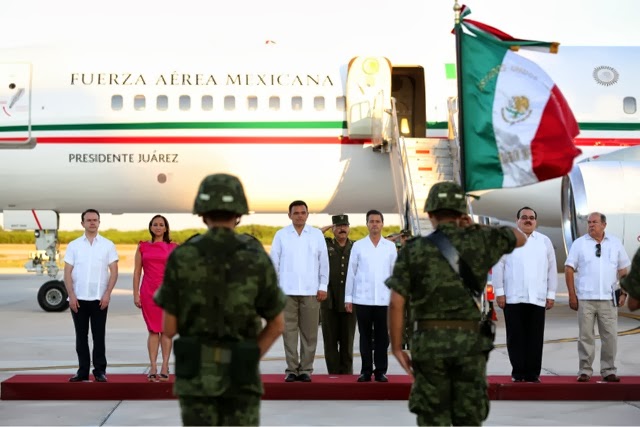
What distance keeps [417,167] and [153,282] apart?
7.66 m

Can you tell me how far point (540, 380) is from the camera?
1036 cm

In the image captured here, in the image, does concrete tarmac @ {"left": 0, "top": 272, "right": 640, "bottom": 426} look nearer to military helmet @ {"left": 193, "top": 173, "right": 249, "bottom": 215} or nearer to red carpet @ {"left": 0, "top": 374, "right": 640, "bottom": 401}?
red carpet @ {"left": 0, "top": 374, "right": 640, "bottom": 401}

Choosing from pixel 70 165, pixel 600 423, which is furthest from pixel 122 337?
pixel 600 423

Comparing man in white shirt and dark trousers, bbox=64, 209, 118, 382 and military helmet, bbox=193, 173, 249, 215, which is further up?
military helmet, bbox=193, 173, 249, 215

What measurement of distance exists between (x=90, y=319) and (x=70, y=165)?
8408mm

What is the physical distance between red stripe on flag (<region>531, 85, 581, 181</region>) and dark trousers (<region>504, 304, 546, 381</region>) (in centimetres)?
255

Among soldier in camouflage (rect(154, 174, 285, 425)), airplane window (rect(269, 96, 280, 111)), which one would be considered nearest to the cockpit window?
airplane window (rect(269, 96, 280, 111))

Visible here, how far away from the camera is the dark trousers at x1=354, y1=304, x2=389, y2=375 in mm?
10359

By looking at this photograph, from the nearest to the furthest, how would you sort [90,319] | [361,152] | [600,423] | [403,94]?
[600,423]
[90,319]
[361,152]
[403,94]

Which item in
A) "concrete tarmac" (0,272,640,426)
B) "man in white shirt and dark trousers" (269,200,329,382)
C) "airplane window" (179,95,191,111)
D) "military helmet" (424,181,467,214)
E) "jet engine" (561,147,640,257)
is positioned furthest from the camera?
"airplane window" (179,95,191,111)

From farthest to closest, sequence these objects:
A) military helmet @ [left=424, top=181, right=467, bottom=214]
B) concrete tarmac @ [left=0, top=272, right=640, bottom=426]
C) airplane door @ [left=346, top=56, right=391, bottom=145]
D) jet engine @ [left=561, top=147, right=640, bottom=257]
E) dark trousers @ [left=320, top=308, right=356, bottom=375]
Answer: airplane door @ [left=346, top=56, right=391, bottom=145]
jet engine @ [left=561, top=147, right=640, bottom=257]
dark trousers @ [left=320, top=308, right=356, bottom=375]
concrete tarmac @ [left=0, top=272, right=640, bottom=426]
military helmet @ [left=424, top=181, right=467, bottom=214]

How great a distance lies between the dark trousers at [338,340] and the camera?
434 inches

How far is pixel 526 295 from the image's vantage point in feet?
34.1

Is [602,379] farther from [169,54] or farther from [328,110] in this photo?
[169,54]
